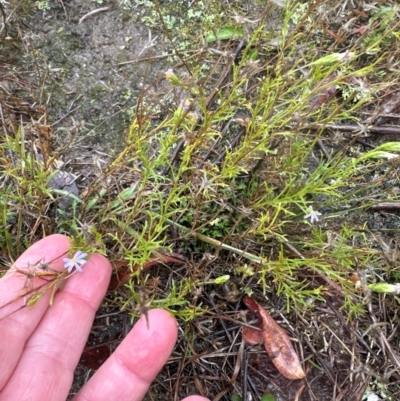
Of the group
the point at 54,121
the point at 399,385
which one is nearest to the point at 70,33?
the point at 54,121

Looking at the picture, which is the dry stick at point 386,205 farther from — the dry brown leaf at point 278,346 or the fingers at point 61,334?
the fingers at point 61,334

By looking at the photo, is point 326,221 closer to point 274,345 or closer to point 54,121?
point 274,345

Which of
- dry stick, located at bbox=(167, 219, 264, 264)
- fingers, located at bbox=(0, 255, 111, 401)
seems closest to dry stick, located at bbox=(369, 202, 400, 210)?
dry stick, located at bbox=(167, 219, 264, 264)

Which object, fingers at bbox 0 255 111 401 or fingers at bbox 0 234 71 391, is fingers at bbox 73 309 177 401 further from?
fingers at bbox 0 234 71 391

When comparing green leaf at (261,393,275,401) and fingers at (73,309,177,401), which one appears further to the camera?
green leaf at (261,393,275,401)

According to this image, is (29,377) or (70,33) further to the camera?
(70,33)
